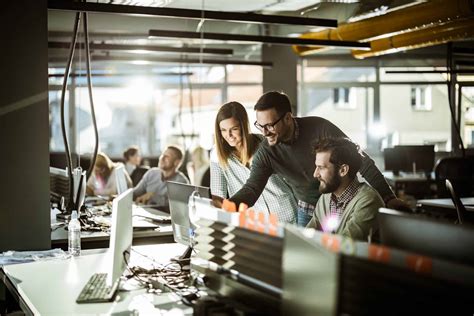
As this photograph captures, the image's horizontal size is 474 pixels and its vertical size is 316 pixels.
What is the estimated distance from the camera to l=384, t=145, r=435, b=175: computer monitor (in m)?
10.9

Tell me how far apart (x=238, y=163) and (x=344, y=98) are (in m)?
8.14

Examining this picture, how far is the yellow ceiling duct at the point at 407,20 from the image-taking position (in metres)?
6.05

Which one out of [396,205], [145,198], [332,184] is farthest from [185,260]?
[145,198]

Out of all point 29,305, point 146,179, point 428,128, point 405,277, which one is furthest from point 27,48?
point 428,128

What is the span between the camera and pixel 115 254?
2730 millimetres

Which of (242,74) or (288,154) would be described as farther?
(242,74)

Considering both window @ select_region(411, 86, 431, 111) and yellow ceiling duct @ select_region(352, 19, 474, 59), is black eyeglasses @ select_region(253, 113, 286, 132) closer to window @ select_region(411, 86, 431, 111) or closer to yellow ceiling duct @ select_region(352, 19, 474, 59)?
yellow ceiling duct @ select_region(352, 19, 474, 59)

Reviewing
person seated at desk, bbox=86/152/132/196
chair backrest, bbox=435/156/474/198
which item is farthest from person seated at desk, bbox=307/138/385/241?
person seated at desk, bbox=86/152/132/196

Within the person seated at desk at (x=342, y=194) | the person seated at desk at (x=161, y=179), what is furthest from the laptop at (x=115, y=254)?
the person seated at desk at (x=161, y=179)

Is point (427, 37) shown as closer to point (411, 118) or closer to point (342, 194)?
point (342, 194)

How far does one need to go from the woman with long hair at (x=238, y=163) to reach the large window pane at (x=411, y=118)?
7.81 m

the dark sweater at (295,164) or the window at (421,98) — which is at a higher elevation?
the window at (421,98)

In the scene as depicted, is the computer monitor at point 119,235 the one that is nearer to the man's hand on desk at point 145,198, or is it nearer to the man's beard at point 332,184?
the man's beard at point 332,184

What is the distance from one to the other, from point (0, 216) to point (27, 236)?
0.22m
